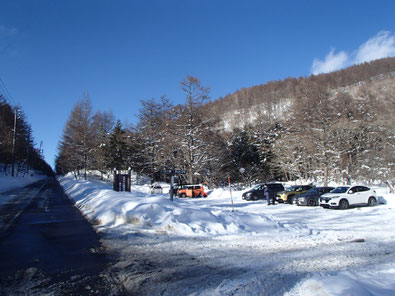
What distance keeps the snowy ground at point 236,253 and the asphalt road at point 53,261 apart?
1.33 feet

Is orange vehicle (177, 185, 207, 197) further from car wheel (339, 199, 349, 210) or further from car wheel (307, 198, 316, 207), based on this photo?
car wheel (339, 199, 349, 210)

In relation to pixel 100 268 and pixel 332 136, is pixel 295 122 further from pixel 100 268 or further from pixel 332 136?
pixel 100 268

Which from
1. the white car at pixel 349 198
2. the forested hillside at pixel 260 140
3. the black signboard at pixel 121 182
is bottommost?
the white car at pixel 349 198

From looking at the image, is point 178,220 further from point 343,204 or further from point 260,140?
point 260,140

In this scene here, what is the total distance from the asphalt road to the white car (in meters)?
14.6

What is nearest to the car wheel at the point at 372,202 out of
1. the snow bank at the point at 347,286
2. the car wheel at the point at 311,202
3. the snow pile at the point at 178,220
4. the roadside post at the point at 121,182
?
the car wheel at the point at 311,202

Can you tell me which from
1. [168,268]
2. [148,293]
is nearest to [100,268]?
[168,268]

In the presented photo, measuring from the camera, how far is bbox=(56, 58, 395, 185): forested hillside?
30719 millimetres

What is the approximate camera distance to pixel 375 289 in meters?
3.81

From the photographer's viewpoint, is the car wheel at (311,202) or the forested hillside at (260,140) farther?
the forested hillside at (260,140)

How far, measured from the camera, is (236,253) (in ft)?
21.4

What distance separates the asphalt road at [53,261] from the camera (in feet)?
14.1

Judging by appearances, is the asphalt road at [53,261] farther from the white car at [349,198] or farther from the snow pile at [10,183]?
the snow pile at [10,183]

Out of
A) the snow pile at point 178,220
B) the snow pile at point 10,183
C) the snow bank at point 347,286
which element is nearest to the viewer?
the snow bank at point 347,286
